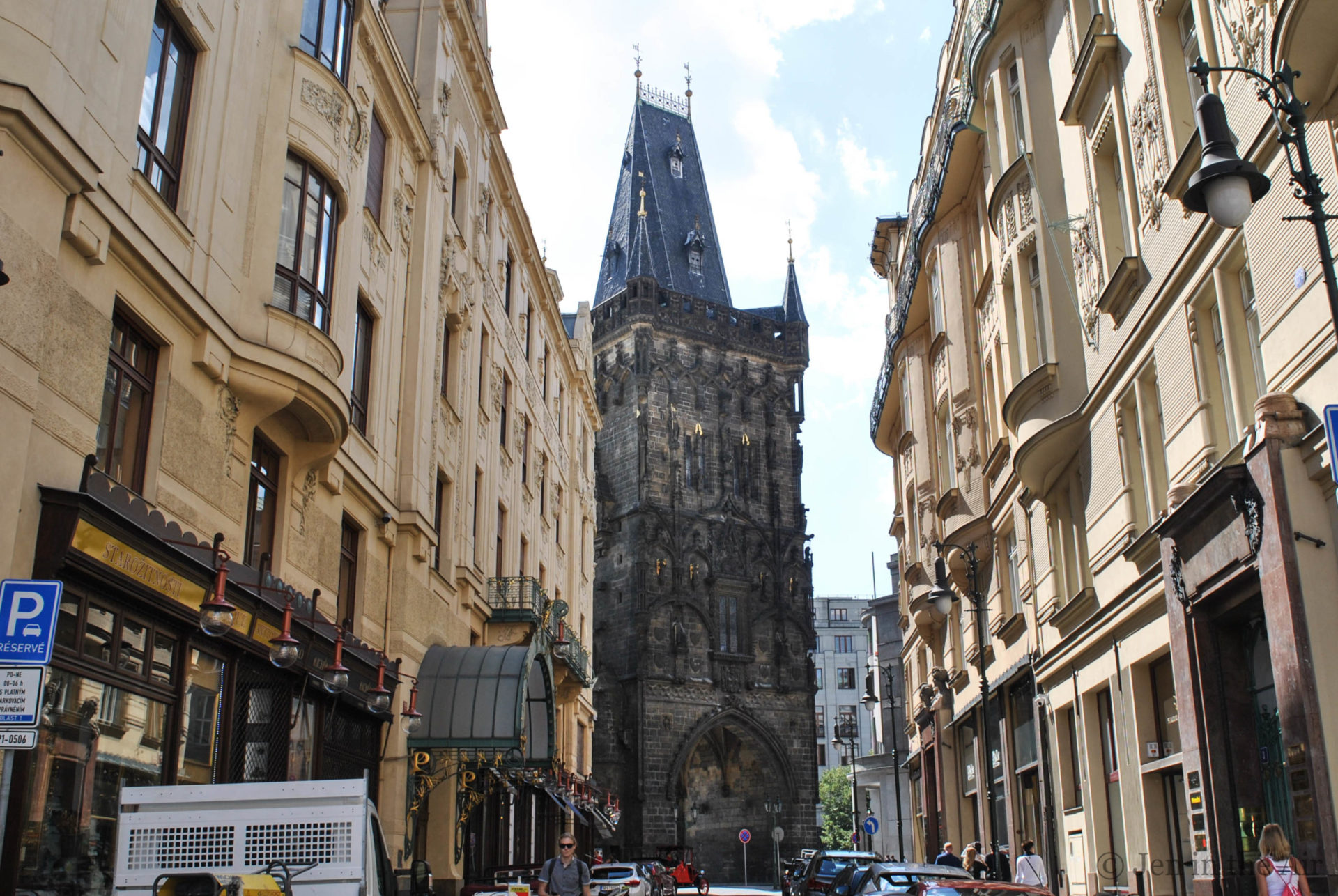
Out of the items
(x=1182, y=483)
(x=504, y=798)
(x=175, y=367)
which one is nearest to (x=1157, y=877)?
(x=1182, y=483)

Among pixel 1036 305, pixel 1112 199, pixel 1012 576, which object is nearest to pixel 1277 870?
pixel 1112 199

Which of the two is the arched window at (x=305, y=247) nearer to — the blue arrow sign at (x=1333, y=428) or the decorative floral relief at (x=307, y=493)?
the decorative floral relief at (x=307, y=493)

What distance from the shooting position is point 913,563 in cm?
3331

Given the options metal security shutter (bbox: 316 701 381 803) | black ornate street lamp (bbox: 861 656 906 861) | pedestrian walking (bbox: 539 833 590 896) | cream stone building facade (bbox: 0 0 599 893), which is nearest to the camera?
cream stone building facade (bbox: 0 0 599 893)

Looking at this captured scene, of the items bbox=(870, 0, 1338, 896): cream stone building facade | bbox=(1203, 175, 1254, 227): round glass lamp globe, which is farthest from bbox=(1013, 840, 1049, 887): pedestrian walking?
bbox=(1203, 175, 1254, 227): round glass lamp globe

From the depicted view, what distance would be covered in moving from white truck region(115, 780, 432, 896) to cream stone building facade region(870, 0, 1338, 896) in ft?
26.4

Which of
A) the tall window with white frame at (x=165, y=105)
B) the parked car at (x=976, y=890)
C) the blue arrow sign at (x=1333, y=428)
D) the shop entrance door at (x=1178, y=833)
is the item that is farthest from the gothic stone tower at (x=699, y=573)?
the blue arrow sign at (x=1333, y=428)

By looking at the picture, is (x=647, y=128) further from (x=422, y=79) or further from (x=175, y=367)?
(x=175, y=367)

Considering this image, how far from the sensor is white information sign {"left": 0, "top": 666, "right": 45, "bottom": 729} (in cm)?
666

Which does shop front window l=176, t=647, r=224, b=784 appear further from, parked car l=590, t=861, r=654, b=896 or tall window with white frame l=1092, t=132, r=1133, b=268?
tall window with white frame l=1092, t=132, r=1133, b=268

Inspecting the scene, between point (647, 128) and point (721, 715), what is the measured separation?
4146cm

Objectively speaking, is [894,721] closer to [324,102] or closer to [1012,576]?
[1012,576]

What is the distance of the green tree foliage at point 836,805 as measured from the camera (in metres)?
100

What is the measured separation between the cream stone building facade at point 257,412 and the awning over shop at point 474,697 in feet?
0.16
